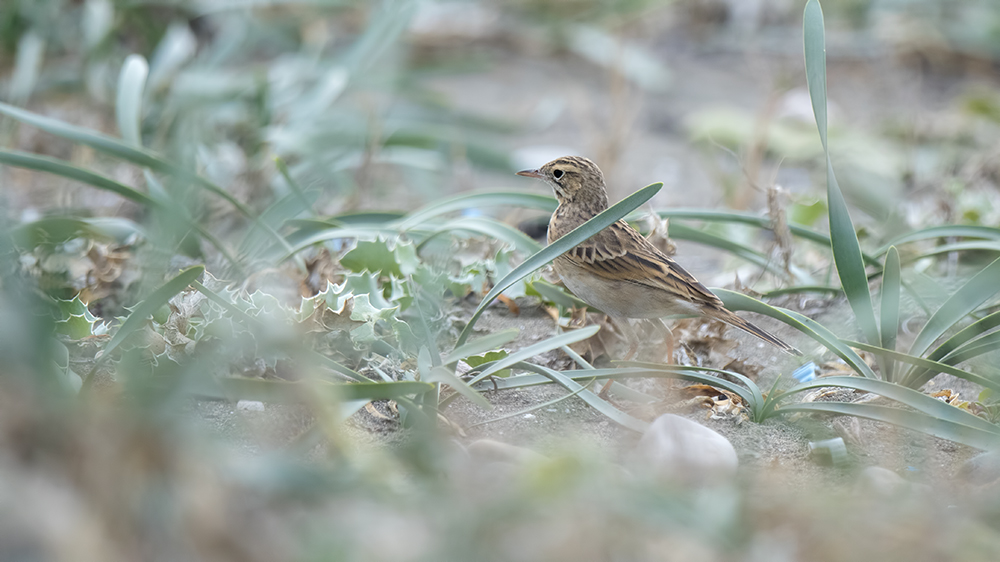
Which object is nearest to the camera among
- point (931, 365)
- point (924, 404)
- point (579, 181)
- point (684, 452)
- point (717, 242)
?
point (684, 452)

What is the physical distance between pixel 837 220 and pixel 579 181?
1.04 meters

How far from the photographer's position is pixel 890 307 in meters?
2.31

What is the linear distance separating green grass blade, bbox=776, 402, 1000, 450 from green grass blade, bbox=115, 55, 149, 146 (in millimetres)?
2809

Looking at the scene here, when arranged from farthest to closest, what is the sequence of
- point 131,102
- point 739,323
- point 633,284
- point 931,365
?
1. point 131,102
2. point 633,284
3. point 739,323
4. point 931,365

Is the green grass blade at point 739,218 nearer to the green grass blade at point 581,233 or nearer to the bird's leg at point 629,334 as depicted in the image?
the bird's leg at point 629,334

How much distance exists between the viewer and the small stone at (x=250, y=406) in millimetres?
A: 2234

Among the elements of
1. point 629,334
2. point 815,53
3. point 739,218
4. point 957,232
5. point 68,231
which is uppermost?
point 815,53

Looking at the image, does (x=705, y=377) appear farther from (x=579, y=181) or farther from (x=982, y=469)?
(x=579, y=181)

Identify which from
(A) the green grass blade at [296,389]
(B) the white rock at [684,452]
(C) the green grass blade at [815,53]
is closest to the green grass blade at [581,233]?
(A) the green grass blade at [296,389]

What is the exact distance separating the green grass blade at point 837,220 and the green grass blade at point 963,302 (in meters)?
0.12

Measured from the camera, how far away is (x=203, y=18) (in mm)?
6332

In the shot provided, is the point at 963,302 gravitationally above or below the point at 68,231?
above

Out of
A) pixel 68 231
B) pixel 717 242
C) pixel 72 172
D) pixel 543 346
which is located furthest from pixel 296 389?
pixel 717 242

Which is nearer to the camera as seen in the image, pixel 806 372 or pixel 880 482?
pixel 880 482
